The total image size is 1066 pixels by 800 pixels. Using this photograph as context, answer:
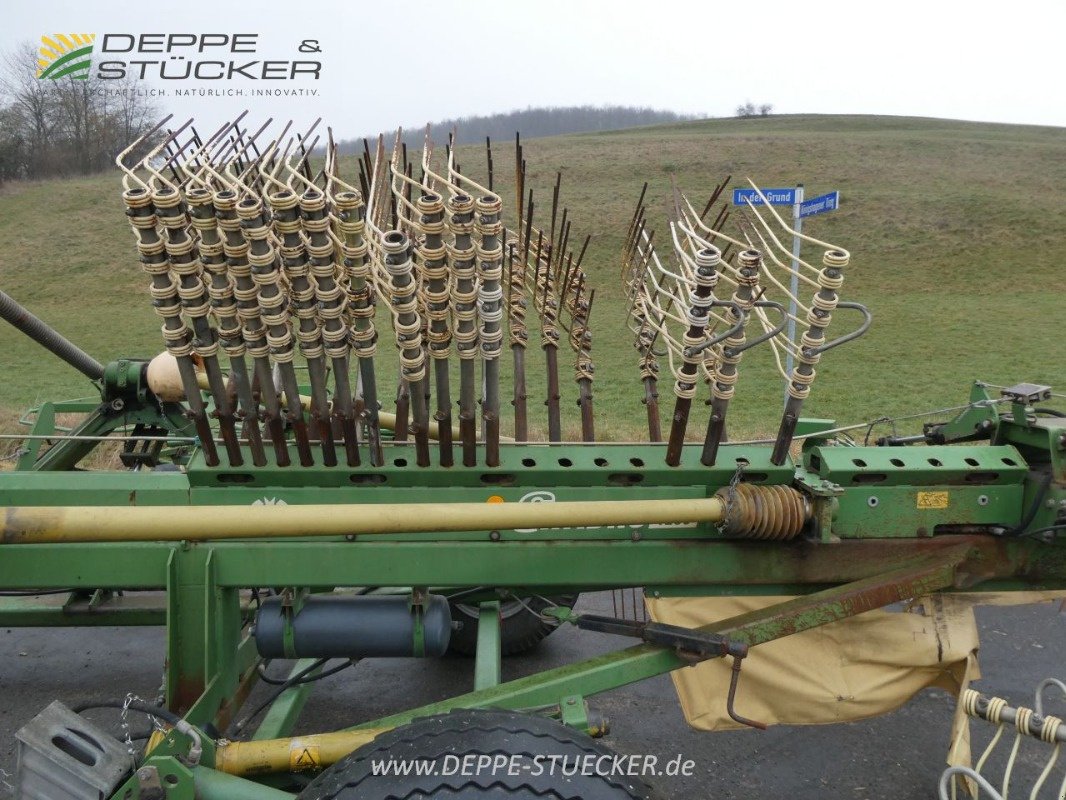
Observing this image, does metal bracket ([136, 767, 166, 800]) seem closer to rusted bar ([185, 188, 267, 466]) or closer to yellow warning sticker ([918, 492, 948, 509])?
rusted bar ([185, 188, 267, 466])

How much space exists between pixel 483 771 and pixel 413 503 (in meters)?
0.93

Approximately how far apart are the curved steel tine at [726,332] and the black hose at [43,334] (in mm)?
3158

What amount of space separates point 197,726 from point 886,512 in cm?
240

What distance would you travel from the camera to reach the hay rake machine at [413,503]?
2.66 metres

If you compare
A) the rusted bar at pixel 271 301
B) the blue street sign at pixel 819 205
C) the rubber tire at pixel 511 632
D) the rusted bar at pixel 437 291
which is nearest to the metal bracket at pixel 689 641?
the rusted bar at pixel 437 291

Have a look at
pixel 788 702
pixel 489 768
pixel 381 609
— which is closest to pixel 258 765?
pixel 381 609

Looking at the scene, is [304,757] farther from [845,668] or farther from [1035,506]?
[1035,506]

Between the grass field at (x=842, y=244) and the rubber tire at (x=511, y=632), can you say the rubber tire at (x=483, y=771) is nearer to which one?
the rubber tire at (x=511, y=632)

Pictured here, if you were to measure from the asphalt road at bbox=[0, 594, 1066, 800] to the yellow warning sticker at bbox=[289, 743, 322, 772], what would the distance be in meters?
1.65

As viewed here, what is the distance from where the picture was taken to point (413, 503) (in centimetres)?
295

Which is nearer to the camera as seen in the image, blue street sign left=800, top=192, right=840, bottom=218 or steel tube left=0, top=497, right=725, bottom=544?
steel tube left=0, top=497, right=725, bottom=544

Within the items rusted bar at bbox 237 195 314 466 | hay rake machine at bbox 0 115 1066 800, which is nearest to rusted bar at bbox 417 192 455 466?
hay rake machine at bbox 0 115 1066 800

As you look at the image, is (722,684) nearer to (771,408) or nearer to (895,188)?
(771,408)

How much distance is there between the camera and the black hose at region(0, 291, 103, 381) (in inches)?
172
